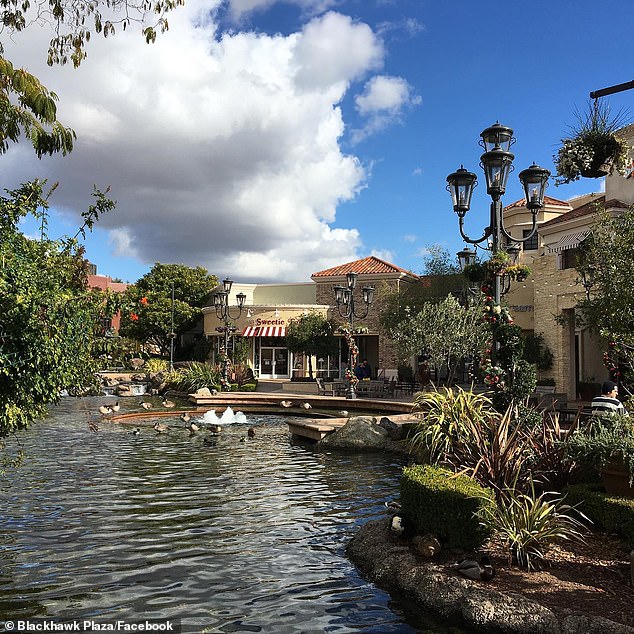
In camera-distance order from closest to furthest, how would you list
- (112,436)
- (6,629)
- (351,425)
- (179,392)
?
(6,629)
(351,425)
(112,436)
(179,392)

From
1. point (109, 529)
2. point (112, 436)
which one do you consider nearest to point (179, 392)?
point (112, 436)

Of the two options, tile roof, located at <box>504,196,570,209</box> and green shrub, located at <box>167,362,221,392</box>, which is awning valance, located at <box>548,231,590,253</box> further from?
green shrub, located at <box>167,362,221,392</box>

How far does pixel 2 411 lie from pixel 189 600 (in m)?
2.57

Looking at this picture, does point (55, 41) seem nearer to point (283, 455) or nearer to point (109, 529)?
point (109, 529)

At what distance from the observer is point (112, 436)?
59.6 feet

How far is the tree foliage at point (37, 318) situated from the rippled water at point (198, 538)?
1935mm

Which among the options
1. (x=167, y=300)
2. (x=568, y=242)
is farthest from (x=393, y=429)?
(x=167, y=300)

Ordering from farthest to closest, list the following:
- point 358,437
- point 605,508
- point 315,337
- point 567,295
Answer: point 315,337
point 567,295
point 358,437
point 605,508

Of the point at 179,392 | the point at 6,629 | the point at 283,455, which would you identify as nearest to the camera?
the point at 6,629

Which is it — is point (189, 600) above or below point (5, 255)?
below

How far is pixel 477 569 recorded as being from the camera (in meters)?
5.98

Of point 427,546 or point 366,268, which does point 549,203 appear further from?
point 427,546

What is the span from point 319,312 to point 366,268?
4805 millimetres

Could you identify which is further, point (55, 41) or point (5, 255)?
point (55, 41)
